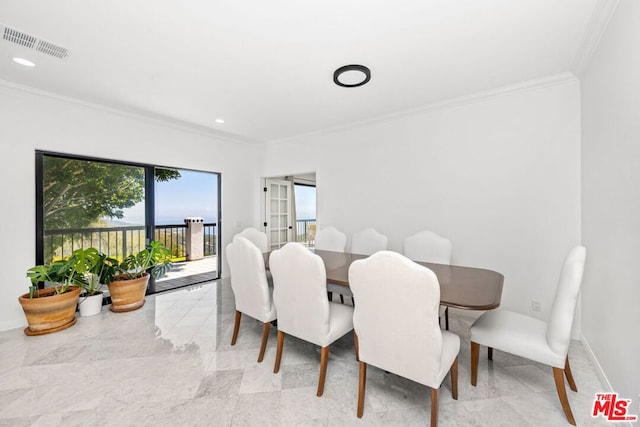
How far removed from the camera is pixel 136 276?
3.43 metres

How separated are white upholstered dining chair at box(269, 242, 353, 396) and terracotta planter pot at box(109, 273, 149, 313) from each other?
2421 mm

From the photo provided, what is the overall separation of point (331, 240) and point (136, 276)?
2.70 metres

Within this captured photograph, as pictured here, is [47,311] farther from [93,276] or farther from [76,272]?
[93,276]

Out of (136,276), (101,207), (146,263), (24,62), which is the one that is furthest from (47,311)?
(24,62)

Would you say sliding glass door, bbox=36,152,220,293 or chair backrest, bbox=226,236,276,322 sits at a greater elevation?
sliding glass door, bbox=36,152,220,293

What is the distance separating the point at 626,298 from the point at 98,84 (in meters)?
4.77

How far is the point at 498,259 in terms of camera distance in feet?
9.24

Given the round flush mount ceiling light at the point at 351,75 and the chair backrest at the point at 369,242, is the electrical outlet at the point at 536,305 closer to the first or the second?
the chair backrest at the point at 369,242

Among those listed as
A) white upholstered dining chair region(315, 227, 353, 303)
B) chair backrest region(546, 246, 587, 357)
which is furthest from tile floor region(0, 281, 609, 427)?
white upholstered dining chair region(315, 227, 353, 303)

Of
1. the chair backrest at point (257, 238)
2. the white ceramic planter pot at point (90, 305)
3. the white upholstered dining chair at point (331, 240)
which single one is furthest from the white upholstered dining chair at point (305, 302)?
the white ceramic planter pot at point (90, 305)

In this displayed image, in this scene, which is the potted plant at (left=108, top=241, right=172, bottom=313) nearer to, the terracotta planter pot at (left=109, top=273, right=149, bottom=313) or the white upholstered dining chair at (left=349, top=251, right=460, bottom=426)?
the terracotta planter pot at (left=109, top=273, right=149, bottom=313)

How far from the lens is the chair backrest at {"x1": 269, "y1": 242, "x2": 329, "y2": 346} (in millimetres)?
1750

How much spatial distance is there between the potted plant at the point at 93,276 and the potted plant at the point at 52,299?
9cm

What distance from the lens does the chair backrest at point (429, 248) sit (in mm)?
2658
